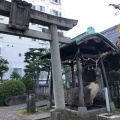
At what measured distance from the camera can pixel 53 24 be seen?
7496mm

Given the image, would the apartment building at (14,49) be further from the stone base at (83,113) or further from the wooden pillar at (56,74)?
the stone base at (83,113)

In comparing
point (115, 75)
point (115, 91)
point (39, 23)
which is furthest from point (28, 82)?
point (39, 23)

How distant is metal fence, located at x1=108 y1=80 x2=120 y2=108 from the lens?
31.7 feet

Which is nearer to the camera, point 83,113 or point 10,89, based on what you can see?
point 83,113

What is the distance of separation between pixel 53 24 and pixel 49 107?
5443mm

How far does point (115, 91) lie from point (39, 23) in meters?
5.75

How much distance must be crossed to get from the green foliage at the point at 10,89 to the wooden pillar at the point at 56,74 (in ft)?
29.0

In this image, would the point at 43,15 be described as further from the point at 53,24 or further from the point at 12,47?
the point at 12,47

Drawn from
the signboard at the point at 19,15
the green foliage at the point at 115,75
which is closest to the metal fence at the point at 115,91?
the green foliage at the point at 115,75

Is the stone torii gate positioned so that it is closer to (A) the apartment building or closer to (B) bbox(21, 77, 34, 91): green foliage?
(B) bbox(21, 77, 34, 91): green foliage

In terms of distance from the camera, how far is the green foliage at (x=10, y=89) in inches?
576

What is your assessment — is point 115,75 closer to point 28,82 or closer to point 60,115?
point 60,115

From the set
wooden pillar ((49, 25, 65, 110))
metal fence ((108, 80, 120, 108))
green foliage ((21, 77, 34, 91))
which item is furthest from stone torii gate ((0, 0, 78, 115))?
green foliage ((21, 77, 34, 91))

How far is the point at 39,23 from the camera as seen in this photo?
7.30m
